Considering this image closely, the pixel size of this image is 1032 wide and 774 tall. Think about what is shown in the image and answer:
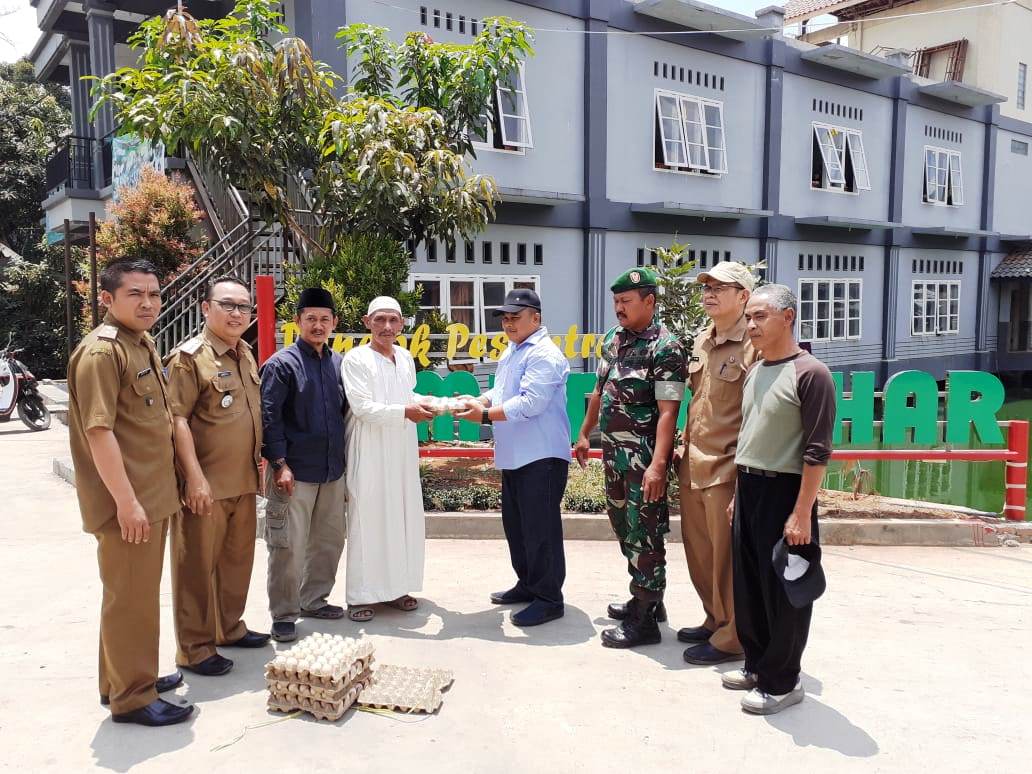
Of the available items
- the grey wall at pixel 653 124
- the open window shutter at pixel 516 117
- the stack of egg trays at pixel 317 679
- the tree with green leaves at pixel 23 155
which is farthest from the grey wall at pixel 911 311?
the tree with green leaves at pixel 23 155

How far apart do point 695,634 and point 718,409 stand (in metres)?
1.24

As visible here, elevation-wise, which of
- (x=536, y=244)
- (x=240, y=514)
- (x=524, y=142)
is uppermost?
(x=524, y=142)

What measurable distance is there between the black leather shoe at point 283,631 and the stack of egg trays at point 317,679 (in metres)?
0.69

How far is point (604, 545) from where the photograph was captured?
247 inches

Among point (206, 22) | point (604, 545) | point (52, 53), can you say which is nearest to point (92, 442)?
point (604, 545)

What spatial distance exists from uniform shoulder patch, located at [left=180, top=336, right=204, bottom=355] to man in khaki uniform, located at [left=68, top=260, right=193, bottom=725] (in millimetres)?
380

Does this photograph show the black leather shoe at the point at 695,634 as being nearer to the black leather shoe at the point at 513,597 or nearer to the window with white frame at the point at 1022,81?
the black leather shoe at the point at 513,597

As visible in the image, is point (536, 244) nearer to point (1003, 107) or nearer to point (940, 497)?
point (940, 497)

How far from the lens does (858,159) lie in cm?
1762

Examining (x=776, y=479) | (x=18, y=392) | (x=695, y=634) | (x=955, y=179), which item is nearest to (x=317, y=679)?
(x=695, y=634)

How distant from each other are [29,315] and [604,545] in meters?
17.0

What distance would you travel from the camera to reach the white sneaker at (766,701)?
3428 millimetres

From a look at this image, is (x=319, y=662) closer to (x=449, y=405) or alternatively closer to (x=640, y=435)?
(x=449, y=405)

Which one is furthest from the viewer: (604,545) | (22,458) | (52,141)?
(52,141)
